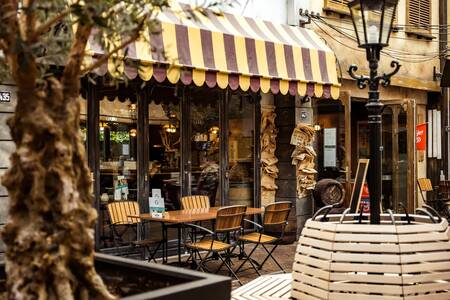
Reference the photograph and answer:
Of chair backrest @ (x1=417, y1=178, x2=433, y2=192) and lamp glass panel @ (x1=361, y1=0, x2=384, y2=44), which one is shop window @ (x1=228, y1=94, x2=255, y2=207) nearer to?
chair backrest @ (x1=417, y1=178, x2=433, y2=192)

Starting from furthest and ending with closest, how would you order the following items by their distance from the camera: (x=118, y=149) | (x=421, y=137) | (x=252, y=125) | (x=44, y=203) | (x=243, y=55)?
(x=421, y=137), (x=252, y=125), (x=243, y=55), (x=118, y=149), (x=44, y=203)

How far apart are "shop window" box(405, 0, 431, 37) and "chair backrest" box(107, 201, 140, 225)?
7975 mm

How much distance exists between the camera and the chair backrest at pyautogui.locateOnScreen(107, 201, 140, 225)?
810 centimetres

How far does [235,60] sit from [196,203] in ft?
6.87

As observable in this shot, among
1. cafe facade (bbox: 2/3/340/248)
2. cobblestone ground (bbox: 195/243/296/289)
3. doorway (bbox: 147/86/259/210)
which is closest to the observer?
cobblestone ground (bbox: 195/243/296/289)

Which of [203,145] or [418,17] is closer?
[203,145]

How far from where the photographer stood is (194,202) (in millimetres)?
9047

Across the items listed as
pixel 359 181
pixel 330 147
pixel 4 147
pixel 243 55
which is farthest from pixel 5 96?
pixel 330 147

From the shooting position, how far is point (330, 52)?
34.4 ft

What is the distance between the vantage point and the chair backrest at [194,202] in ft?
29.2

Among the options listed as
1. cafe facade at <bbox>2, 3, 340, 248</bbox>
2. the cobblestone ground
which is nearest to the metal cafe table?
the cobblestone ground

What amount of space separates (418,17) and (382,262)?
11182mm

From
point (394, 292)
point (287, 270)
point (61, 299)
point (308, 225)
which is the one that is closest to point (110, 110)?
point (287, 270)

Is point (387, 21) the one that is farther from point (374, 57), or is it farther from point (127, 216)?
point (127, 216)
